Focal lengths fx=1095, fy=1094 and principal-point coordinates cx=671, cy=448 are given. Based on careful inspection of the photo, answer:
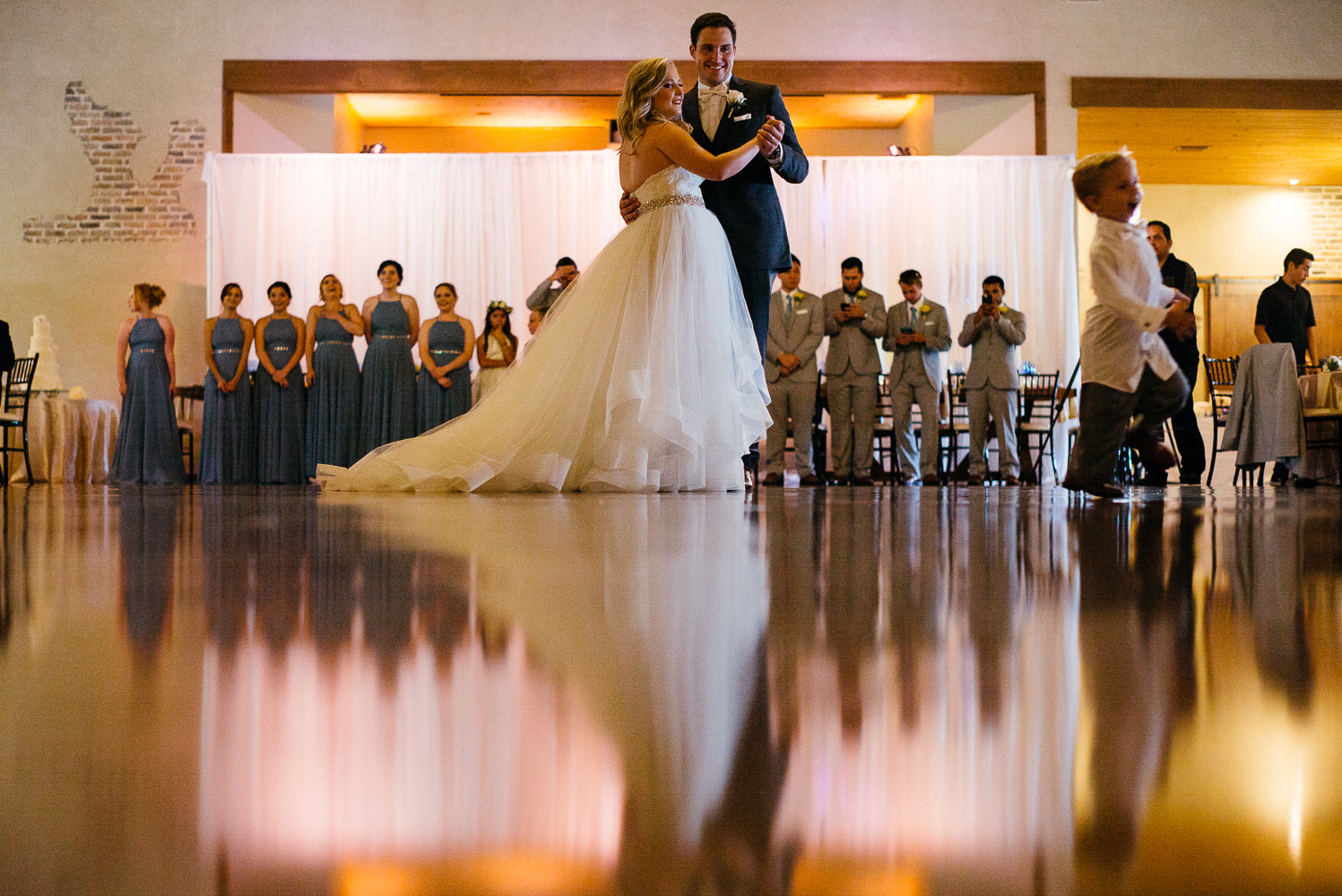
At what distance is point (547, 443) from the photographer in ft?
11.1

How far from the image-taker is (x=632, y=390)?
3.35 metres

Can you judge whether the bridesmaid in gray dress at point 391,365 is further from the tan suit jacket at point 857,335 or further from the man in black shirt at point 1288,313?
the man in black shirt at point 1288,313

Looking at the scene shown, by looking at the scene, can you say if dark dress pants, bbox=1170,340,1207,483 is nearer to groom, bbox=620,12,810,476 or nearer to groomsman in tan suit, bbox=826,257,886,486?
groomsman in tan suit, bbox=826,257,886,486

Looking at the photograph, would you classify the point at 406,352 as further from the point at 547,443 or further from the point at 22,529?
the point at 22,529

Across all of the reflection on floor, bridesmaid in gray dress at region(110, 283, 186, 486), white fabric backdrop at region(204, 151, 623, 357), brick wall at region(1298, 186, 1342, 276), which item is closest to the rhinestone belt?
the reflection on floor

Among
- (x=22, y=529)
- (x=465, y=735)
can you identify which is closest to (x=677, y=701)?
(x=465, y=735)

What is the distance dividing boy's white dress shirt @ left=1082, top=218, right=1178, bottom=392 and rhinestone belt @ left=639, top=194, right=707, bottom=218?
4.20ft

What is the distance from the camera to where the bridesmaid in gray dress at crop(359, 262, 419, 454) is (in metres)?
7.95

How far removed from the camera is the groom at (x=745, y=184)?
3814mm

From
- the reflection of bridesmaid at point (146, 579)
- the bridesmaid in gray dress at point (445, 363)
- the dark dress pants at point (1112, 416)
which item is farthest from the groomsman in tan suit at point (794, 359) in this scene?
the reflection of bridesmaid at point (146, 579)

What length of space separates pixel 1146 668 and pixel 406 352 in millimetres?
7954

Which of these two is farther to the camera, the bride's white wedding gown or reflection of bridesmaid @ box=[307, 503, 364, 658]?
the bride's white wedding gown

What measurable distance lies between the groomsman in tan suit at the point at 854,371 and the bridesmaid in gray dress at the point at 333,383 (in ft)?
11.7

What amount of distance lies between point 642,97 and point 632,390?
972 millimetres
